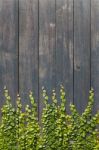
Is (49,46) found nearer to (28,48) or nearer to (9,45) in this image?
(28,48)

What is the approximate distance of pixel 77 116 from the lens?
174 inches

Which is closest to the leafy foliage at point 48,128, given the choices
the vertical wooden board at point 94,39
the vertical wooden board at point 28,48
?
the vertical wooden board at point 28,48

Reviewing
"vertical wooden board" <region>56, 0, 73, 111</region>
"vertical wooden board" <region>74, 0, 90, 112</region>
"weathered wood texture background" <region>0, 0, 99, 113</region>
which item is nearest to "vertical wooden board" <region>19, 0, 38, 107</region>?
"weathered wood texture background" <region>0, 0, 99, 113</region>

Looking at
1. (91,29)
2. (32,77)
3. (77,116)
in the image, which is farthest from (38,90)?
(91,29)

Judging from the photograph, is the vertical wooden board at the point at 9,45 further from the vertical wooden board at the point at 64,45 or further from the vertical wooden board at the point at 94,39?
the vertical wooden board at the point at 94,39

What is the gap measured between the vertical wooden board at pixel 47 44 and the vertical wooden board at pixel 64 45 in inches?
1.7

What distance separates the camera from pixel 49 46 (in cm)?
440

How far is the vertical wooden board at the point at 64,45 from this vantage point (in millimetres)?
4391

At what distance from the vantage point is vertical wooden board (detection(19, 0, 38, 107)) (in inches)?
173

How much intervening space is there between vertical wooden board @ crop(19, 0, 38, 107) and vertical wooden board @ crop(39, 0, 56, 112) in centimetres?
4

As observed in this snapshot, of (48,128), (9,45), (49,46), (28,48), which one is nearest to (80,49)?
(49,46)

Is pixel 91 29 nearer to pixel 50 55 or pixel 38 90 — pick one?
pixel 50 55

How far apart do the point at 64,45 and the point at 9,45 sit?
47 centimetres

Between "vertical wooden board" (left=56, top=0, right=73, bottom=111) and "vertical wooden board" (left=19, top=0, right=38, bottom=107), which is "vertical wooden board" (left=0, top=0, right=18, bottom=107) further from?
"vertical wooden board" (left=56, top=0, right=73, bottom=111)
